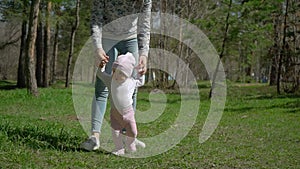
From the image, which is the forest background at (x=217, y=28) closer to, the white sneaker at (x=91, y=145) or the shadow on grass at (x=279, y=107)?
the shadow on grass at (x=279, y=107)

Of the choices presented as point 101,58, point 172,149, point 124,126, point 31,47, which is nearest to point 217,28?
point 31,47

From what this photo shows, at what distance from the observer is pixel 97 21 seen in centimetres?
365

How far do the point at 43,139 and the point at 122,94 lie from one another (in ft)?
2.99

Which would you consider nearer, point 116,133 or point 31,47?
point 116,133

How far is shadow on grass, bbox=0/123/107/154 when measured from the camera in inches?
143

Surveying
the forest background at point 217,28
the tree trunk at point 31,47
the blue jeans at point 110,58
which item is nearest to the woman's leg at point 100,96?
the blue jeans at point 110,58

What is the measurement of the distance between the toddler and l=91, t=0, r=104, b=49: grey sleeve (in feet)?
0.80

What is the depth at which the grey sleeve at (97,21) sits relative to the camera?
3.57 meters

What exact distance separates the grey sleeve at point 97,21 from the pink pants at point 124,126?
61 cm

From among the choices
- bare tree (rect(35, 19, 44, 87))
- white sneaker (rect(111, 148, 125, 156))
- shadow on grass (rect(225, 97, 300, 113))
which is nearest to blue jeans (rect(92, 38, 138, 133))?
white sneaker (rect(111, 148, 125, 156))

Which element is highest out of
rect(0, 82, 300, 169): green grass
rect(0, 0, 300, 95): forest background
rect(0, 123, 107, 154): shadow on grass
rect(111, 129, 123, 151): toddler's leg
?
rect(0, 0, 300, 95): forest background

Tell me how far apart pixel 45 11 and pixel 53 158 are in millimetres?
13980

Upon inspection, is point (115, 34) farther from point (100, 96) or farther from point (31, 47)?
point (31, 47)

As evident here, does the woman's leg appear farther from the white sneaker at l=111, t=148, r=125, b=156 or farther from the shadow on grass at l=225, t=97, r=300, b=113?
the shadow on grass at l=225, t=97, r=300, b=113
